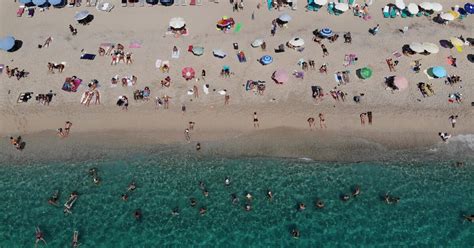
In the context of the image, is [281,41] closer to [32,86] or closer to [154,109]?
[154,109]

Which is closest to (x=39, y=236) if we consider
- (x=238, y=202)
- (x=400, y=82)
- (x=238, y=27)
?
(x=238, y=202)

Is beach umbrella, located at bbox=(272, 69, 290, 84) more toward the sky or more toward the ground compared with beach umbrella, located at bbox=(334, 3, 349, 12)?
more toward the ground

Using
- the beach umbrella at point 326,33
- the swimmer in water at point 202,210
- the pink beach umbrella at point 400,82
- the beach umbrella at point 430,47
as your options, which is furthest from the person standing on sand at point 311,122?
the beach umbrella at point 430,47

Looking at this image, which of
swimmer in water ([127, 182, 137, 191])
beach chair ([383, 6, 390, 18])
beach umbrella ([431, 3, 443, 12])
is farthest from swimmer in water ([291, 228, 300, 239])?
beach umbrella ([431, 3, 443, 12])

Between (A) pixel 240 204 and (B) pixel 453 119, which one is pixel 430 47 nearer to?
(B) pixel 453 119

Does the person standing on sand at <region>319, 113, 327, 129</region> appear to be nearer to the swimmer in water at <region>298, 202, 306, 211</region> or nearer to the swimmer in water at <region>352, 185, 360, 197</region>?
the swimmer in water at <region>352, 185, 360, 197</region>

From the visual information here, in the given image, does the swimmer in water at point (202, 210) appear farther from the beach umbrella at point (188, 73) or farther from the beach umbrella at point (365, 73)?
the beach umbrella at point (365, 73)
